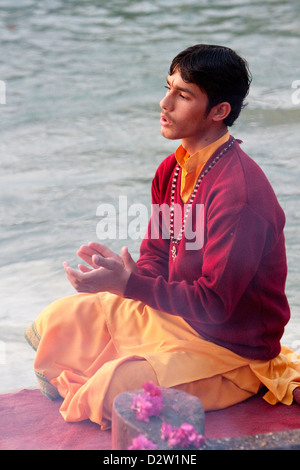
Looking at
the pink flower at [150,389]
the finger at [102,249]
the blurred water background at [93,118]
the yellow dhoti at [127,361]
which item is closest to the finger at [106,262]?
the finger at [102,249]

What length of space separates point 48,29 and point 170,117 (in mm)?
8415

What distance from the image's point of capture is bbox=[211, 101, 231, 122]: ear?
254cm

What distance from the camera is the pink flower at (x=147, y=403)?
77.1 inches

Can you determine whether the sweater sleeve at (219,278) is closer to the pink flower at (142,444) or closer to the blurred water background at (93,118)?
the pink flower at (142,444)

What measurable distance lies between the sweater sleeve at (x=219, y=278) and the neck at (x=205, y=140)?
0.30 meters

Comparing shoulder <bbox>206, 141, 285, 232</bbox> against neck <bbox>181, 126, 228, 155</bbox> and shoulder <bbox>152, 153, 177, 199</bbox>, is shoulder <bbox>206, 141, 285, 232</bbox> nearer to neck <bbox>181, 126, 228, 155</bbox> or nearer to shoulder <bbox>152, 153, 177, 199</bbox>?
neck <bbox>181, 126, 228, 155</bbox>

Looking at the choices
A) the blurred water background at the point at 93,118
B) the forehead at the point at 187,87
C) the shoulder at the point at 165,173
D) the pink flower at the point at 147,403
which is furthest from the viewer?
the blurred water background at the point at 93,118

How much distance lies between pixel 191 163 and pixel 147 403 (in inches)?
37.7

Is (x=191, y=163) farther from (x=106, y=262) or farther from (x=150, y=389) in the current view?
(x=150, y=389)

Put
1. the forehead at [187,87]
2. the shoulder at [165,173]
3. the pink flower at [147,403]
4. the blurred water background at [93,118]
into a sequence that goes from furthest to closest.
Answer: the blurred water background at [93,118] → the shoulder at [165,173] → the forehead at [187,87] → the pink flower at [147,403]

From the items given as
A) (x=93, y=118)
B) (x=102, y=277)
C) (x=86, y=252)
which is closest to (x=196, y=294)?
(x=102, y=277)

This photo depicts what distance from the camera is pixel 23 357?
3.51m

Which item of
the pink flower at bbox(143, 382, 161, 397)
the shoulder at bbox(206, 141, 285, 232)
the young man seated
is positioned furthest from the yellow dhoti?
the shoulder at bbox(206, 141, 285, 232)

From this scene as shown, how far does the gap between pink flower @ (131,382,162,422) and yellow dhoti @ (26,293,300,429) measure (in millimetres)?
380
